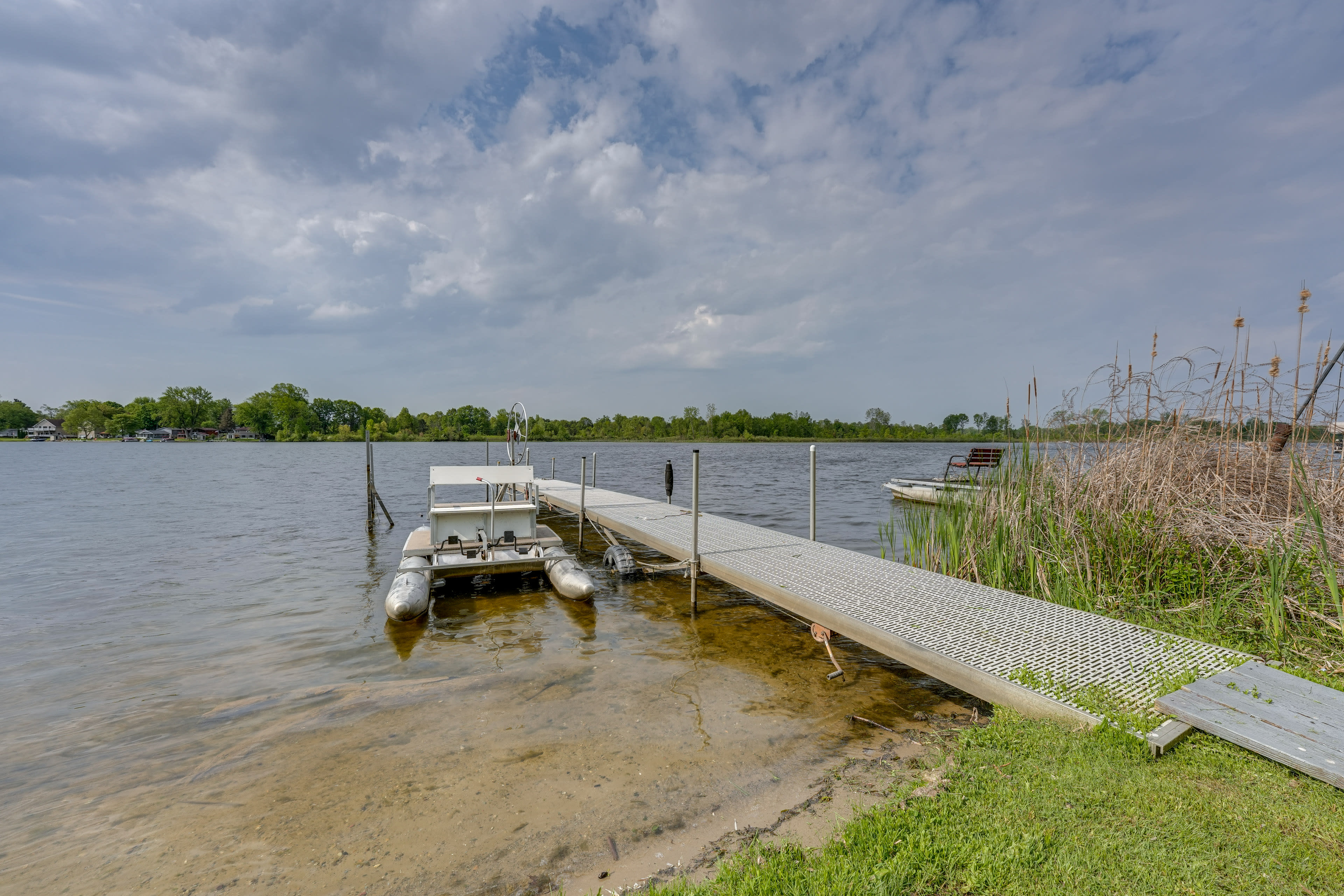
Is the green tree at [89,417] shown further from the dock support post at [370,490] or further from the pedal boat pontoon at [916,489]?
the pedal boat pontoon at [916,489]

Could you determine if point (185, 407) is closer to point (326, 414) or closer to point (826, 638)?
point (326, 414)

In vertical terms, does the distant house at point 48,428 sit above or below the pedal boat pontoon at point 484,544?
above

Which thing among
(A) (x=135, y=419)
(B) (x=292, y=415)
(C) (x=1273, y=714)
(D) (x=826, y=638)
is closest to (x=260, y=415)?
(B) (x=292, y=415)

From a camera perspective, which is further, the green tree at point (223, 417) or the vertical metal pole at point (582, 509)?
the green tree at point (223, 417)

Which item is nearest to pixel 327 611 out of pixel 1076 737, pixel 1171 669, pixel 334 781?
pixel 334 781

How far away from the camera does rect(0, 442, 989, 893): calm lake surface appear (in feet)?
11.5

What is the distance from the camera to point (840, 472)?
37.3 m

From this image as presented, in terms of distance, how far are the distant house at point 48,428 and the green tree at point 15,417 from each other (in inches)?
46.4

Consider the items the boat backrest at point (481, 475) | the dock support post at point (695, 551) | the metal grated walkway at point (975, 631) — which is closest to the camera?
the metal grated walkway at point (975, 631)

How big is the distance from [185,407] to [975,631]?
470ft

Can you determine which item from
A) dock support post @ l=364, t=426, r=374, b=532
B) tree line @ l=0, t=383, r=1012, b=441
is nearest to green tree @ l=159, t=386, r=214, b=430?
tree line @ l=0, t=383, r=1012, b=441

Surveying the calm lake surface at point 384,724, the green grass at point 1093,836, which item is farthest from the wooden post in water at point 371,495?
the green grass at point 1093,836

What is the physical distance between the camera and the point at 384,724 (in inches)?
204

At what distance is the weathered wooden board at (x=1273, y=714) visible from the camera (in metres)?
2.85
